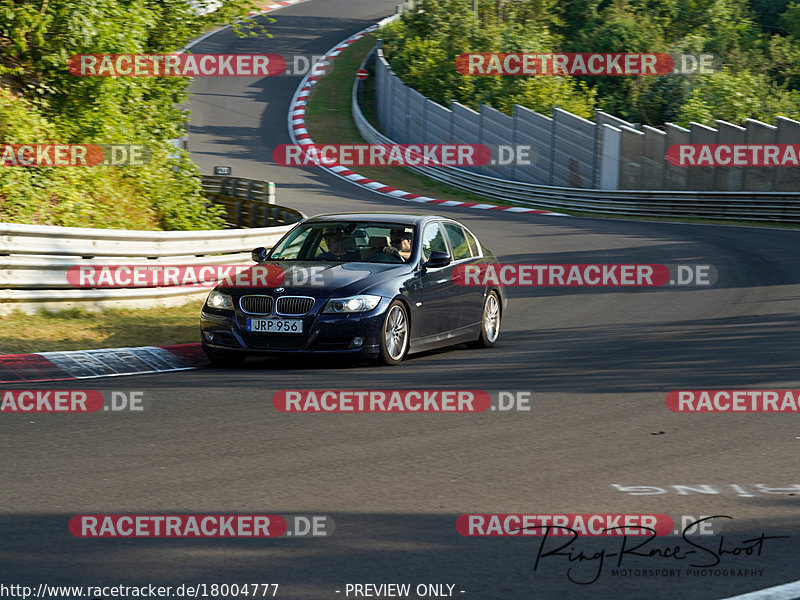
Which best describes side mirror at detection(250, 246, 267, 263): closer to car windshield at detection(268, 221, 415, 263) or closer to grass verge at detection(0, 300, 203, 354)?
car windshield at detection(268, 221, 415, 263)

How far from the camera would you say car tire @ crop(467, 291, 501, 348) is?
1261cm

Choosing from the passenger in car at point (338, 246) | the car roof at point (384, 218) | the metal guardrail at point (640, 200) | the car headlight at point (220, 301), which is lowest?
the metal guardrail at point (640, 200)

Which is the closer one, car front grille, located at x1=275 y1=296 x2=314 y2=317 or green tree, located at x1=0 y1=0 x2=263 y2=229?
car front grille, located at x1=275 y1=296 x2=314 y2=317

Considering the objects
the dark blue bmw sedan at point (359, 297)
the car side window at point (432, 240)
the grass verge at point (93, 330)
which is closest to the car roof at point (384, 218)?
the dark blue bmw sedan at point (359, 297)

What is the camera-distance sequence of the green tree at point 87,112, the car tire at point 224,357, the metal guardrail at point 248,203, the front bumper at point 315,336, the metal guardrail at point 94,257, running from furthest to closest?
1. the metal guardrail at point 248,203
2. the green tree at point 87,112
3. the metal guardrail at point 94,257
4. the car tire at point 224,357
5. the front bumper at point 315,336

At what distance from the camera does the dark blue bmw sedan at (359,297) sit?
10367mm

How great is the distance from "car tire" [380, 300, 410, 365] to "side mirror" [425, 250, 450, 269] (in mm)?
743

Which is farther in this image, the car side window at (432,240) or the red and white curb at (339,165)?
the red and white curb at (339,165)

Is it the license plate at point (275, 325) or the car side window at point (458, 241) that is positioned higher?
the car side window at point (458, 241)

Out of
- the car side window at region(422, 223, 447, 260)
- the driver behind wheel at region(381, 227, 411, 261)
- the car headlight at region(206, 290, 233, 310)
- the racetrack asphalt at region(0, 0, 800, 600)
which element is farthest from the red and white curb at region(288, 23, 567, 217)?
the car headlight at region(206, 290, 233, 310)

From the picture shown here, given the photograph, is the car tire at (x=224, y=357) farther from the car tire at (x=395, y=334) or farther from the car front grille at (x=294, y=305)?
the car tire at (x=395, y=334)

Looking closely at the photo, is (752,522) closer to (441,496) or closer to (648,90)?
(441,496)

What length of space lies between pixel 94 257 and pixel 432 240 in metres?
4.09

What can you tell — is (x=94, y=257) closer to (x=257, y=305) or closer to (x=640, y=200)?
(x=257, y=305)
